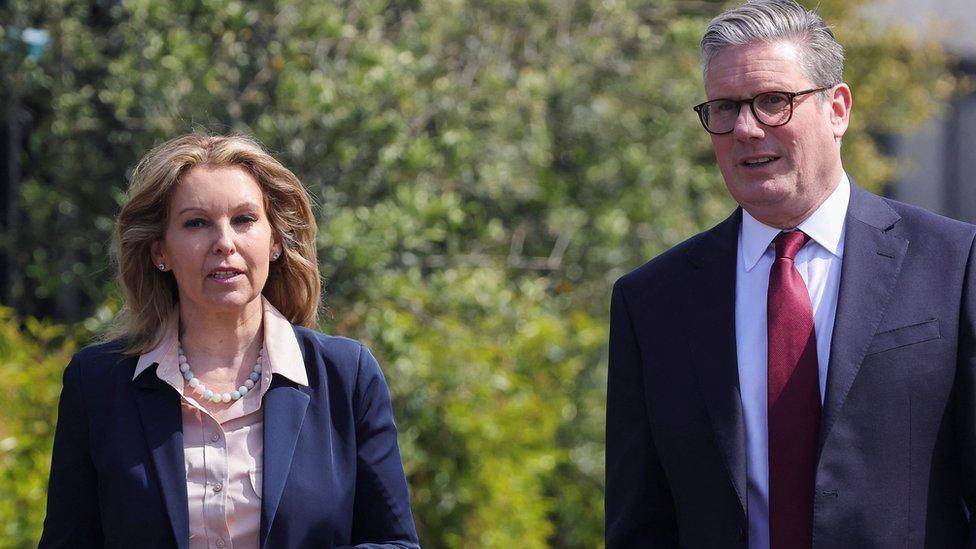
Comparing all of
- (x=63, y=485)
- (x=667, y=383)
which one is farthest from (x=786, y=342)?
(x=63, y=485)

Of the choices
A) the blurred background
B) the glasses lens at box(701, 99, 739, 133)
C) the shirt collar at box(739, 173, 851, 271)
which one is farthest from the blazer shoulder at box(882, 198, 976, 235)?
the blurred background

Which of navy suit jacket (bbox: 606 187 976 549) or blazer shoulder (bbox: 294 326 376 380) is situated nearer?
navy suit jacket (bbox: 606 187 976 549)

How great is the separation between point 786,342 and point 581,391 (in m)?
4.35

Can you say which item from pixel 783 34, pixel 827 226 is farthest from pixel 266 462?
pixel 783 34

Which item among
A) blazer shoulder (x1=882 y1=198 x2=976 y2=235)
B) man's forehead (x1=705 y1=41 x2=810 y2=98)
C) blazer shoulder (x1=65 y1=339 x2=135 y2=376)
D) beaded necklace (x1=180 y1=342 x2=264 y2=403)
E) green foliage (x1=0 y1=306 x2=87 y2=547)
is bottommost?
green foliage (x1=0 y1=306 x2=87 y2=547)

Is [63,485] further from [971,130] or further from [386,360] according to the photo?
[971,130]

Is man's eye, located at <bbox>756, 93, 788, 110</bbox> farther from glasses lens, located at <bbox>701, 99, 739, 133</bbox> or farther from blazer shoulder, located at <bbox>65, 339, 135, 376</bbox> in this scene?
blazer shoulder, located at <bbox>65, 339, 135, 376</bbox>

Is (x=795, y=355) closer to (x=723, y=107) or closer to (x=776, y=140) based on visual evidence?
(x=776, y=140)

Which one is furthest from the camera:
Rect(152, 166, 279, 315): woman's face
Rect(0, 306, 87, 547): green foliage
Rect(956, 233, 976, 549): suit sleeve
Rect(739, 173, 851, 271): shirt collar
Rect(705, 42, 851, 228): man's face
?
Rect(0, 306, 87, 547): green foliage

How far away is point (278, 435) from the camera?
313cm

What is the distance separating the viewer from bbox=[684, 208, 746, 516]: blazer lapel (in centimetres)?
299

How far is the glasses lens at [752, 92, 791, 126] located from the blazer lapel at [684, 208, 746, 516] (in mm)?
372

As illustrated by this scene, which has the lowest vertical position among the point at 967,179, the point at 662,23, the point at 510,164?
the point at 967,179

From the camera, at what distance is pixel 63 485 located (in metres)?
3.12
